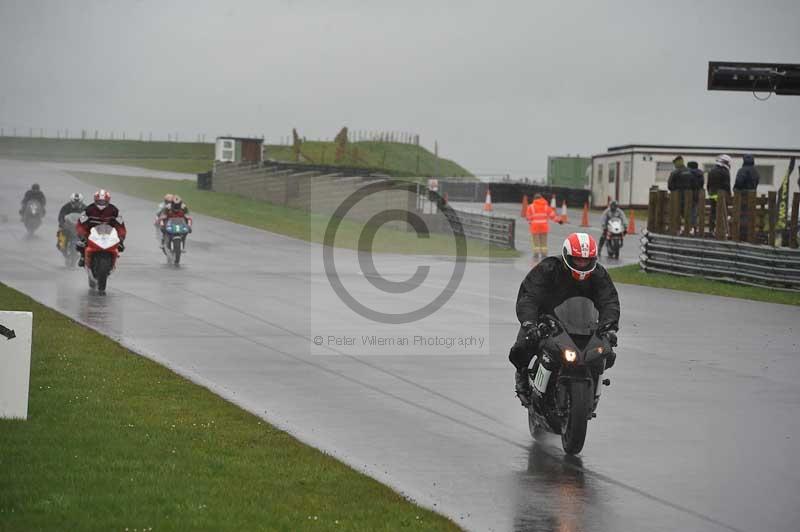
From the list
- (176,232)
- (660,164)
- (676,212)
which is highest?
(660,164)

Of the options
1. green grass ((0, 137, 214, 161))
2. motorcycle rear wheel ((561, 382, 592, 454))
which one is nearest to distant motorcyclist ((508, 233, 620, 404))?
motorcycle rear wheel ((561, 382, 592, 454))

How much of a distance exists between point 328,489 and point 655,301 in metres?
17.5

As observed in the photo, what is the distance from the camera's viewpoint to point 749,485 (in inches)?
349

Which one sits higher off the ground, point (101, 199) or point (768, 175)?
point (768, 175)

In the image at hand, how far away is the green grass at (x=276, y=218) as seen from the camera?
42.6 meters

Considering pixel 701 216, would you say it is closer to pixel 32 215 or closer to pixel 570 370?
pixel 570 370

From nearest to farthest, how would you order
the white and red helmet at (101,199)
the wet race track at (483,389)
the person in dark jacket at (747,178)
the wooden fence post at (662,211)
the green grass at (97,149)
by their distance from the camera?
1. the wet race track at (483,389)
2. the white and red helmet at (101,199)
3. the person in dark jacket at (747,178)
4. the wooden fence post at (662,211)
5. the green grass at (97,149)

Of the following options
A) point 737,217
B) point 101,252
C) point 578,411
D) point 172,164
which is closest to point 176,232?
point 101,252

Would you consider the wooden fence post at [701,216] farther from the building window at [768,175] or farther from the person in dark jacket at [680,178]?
the building window at [768,175]

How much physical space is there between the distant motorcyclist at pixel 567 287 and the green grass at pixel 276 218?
29.2 m

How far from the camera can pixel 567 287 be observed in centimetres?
1038

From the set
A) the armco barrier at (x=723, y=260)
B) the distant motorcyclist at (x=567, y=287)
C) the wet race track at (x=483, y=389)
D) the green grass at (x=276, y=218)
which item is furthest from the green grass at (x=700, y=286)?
the distant motorcyclist at (x=567, y=287)

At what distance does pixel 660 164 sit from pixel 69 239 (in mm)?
35991

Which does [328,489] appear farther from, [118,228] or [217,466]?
[118,228]
